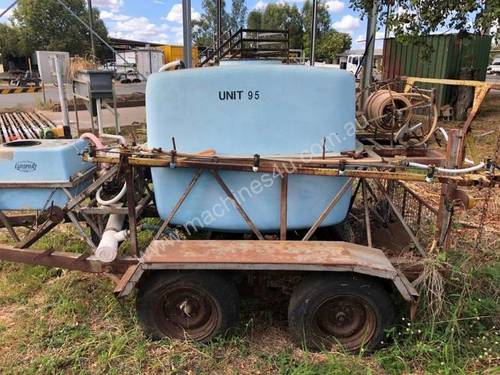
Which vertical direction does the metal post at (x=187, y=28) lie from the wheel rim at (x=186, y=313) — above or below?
above

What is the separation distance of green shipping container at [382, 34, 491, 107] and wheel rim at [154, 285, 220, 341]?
425 inches

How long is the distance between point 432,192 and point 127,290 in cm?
456

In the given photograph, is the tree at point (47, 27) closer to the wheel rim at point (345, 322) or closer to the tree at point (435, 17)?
the tree at point (435, 17)

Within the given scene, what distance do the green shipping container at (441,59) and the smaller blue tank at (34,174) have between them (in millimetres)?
10830

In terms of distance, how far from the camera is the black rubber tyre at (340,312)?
2.82 meters

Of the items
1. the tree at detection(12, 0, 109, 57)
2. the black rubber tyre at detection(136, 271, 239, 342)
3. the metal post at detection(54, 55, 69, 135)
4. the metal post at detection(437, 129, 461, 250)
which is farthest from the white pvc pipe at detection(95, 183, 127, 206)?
the tree at detection(12, 0, 109, 57)

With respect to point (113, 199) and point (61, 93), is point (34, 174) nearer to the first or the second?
point (113, 199)

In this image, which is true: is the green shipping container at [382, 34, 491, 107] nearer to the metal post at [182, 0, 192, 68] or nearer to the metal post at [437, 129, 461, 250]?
the metal post at [182, 0, 192, 68]

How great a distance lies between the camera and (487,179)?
2.76 meters

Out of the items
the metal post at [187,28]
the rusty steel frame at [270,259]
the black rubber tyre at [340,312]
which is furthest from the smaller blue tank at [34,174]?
the metal post at [187,28]

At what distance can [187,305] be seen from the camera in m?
2.98

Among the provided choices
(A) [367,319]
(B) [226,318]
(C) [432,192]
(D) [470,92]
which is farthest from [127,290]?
(D) [470,92]

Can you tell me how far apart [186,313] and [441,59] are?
40.7 ft

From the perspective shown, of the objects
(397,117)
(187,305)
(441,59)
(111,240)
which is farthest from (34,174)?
(441,59)
